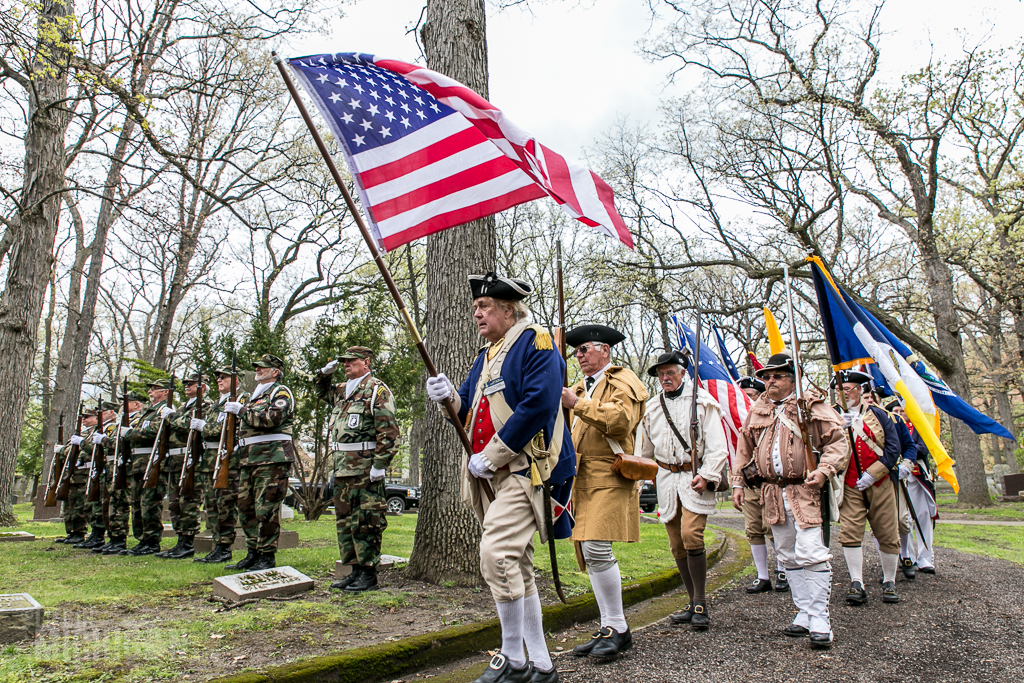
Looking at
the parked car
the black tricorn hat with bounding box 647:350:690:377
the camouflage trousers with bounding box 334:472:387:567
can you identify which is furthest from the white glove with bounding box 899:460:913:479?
the parked car

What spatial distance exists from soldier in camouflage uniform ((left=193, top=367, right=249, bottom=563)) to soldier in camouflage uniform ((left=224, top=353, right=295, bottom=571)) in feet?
0.89

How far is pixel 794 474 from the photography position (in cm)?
511

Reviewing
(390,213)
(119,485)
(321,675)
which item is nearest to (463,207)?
(390,213)

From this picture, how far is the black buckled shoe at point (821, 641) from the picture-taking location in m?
4.40

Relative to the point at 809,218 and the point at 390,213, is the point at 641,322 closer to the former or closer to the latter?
the point at 809,218

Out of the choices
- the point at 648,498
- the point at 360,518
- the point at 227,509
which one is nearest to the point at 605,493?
the point at 360,518

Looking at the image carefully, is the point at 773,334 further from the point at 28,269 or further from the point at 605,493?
the point at 28,269

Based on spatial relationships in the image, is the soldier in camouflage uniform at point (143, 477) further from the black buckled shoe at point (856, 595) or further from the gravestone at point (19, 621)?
the black buckled shoe at point (856, 595)

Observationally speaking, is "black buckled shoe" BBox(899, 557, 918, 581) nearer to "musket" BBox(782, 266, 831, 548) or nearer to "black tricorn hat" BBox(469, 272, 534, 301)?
"musket" BBox(782, 266, 831, 548)

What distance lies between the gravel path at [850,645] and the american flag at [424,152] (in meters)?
2.64

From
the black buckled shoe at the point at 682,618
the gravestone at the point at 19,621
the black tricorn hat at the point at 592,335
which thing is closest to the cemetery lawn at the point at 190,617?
the gravestone at the point at 19,621

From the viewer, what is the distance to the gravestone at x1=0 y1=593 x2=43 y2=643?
3787mm

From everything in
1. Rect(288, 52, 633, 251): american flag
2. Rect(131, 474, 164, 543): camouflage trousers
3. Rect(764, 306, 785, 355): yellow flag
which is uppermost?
Rect(288, 52, 633, 251): american flag

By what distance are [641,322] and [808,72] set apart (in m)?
20.1
